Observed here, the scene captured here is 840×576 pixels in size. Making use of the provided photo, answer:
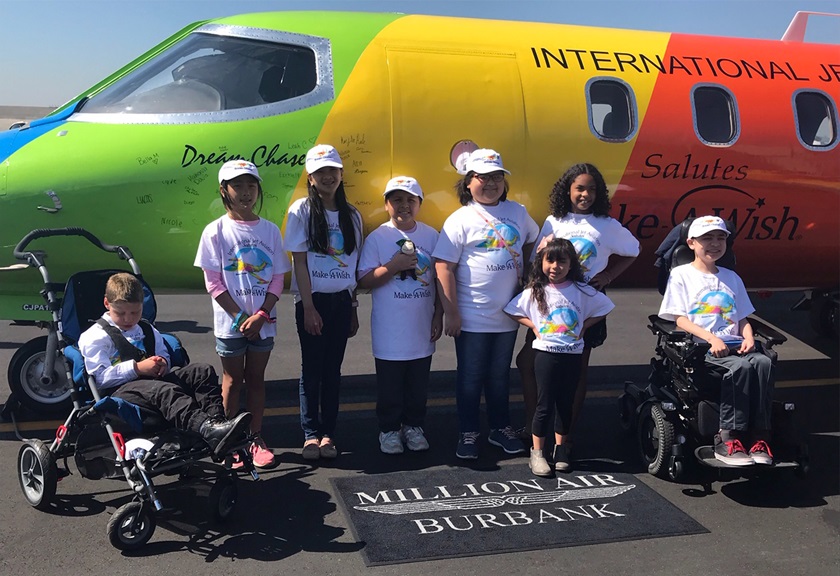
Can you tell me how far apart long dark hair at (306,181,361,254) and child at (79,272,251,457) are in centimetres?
107

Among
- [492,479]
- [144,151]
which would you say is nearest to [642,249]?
[492,479]

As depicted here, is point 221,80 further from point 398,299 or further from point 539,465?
point 539,465

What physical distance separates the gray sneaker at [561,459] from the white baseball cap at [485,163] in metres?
1.77

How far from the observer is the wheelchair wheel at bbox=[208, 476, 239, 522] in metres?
4.18

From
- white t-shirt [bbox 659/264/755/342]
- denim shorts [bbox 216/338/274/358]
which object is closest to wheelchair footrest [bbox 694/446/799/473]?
white t-shirt [bbox 659/264/755/342]

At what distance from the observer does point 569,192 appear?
5.32 m

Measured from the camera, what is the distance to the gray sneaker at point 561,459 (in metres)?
5.11

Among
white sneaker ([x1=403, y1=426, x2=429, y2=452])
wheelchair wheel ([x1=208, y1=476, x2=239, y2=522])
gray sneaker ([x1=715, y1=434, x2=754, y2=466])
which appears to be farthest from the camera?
white sneaker ([x1=403, y1=426, x2=429, y2=452])

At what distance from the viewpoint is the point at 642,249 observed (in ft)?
21.1

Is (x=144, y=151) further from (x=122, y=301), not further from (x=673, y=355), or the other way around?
(x=673, y=355)

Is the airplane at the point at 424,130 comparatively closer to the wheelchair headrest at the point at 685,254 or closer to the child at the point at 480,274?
the child at the point at 480,274

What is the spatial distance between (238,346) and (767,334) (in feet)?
10.7

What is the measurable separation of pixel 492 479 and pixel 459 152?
2278 millimetres

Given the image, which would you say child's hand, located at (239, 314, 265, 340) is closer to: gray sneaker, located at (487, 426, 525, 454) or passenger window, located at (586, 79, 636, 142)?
gray sneaker, located at (487, 426, 525, 454)
